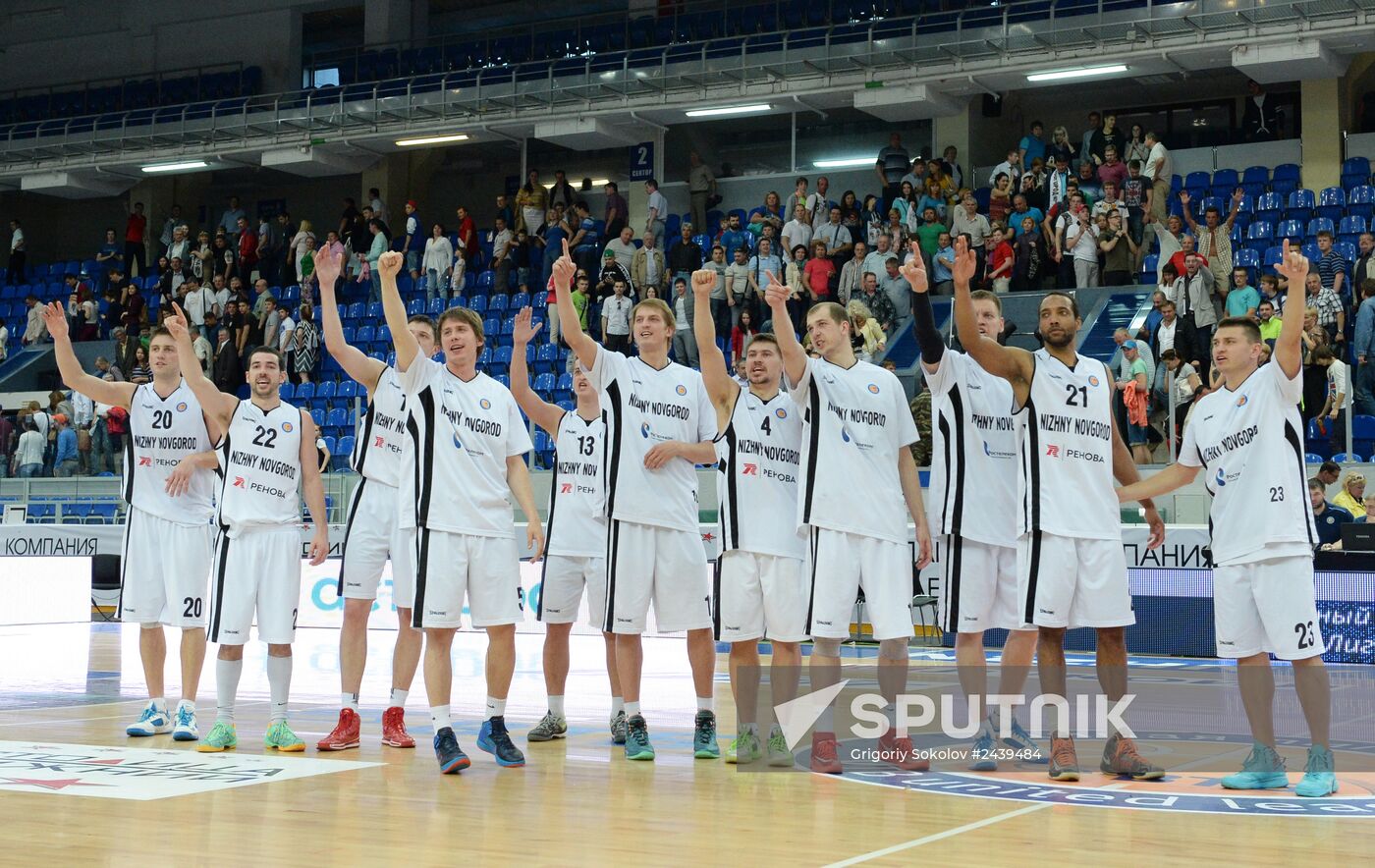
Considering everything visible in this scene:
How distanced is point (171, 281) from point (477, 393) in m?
25.4

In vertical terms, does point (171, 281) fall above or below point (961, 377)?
above

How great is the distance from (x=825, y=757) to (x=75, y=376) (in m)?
5.23

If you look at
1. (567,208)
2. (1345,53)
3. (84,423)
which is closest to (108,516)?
(84,423)

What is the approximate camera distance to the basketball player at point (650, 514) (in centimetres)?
819

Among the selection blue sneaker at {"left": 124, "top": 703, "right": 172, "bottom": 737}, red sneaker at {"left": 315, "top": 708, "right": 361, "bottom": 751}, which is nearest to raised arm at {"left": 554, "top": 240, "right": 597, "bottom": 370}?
red sneaker at {"left": 315, "top": 708, "right": 361, "bottom": 751}

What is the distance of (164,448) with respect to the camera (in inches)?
369

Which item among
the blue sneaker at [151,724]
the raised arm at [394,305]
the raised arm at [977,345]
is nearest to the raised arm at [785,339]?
the raised arm at [977,345]

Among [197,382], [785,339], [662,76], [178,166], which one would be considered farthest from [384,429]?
[178,166]

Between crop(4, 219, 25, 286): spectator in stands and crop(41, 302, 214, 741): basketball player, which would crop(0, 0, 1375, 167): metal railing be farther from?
crop(41, 302, 214, 741): basketball player

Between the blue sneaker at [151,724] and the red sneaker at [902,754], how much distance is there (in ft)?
14.9

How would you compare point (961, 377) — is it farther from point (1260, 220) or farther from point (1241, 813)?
point (1260, 220)

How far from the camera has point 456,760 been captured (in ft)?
25.0

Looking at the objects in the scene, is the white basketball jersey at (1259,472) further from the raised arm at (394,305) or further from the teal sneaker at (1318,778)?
the raised arm at (394,305)

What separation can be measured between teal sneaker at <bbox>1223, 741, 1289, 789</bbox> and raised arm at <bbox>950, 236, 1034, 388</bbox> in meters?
2.11
